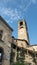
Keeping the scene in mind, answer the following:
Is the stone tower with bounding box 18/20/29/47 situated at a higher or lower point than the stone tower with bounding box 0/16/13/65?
higher

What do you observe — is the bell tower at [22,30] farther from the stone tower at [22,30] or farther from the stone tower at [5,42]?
the stone tower at [5,42]

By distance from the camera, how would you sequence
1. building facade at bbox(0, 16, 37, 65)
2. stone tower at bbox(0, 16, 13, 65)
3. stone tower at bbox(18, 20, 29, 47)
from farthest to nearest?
stone tower at bbox(18, 20, 29, 47) < building facade at bbox(0, 16, 37, 65) < stone tower at bbox(0, 16, 13, 65)

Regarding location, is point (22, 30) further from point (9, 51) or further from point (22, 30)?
point (9, 51)

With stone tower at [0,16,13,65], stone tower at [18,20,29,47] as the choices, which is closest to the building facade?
stone tower at [0,16,13,65]

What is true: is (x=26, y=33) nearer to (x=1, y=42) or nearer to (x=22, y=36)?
(x=22, y=36)

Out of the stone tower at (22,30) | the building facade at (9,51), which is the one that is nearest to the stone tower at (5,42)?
the building facade at (9,51)

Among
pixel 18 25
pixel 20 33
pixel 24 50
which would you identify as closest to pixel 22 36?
pixel 20 33

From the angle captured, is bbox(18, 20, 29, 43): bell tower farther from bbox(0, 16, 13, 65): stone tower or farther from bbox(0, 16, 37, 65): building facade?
bbox(0, 16, 13, 65): stone tower

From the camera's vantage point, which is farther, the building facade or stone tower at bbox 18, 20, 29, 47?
stone tower at bbox 18, 20, 29, 47

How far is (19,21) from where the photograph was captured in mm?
45438

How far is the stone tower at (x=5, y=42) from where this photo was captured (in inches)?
906

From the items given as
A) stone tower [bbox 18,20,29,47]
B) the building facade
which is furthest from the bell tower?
the building facade

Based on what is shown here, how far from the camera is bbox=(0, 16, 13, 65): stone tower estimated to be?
2301 centimetres

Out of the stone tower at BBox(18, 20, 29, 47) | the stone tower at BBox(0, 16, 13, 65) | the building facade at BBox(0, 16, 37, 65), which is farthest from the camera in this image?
the stone tower at BBox(18, 20, 29, 47)
